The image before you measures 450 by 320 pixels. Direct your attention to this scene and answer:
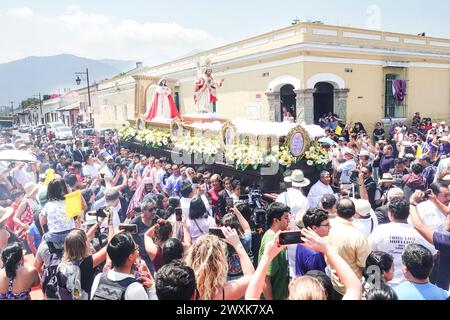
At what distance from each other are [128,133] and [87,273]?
40.2ft

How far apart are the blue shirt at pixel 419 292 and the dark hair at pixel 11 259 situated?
116 inches

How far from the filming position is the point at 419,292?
2701 mm

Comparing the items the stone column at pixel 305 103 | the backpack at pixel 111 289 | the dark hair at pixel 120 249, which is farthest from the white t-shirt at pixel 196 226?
the stone column at pixel 305 103

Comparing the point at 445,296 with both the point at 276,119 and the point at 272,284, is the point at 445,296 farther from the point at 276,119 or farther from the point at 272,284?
the point at 276,119

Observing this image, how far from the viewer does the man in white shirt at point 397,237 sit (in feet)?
11.6

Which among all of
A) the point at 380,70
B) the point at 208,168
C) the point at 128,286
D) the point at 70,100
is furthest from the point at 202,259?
the point at 70,100

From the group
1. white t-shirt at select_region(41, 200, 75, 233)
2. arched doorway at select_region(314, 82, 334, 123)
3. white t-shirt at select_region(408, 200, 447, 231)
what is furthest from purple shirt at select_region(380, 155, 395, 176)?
arched doorway at select_region(314, 82, 334, 123)

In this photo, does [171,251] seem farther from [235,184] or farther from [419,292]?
[235,184]

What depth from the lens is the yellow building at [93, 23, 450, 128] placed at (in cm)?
1503

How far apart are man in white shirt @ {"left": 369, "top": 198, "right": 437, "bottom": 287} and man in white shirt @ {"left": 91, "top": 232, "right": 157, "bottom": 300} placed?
2142 mm

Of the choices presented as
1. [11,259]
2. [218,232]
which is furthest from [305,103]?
[11,259]
